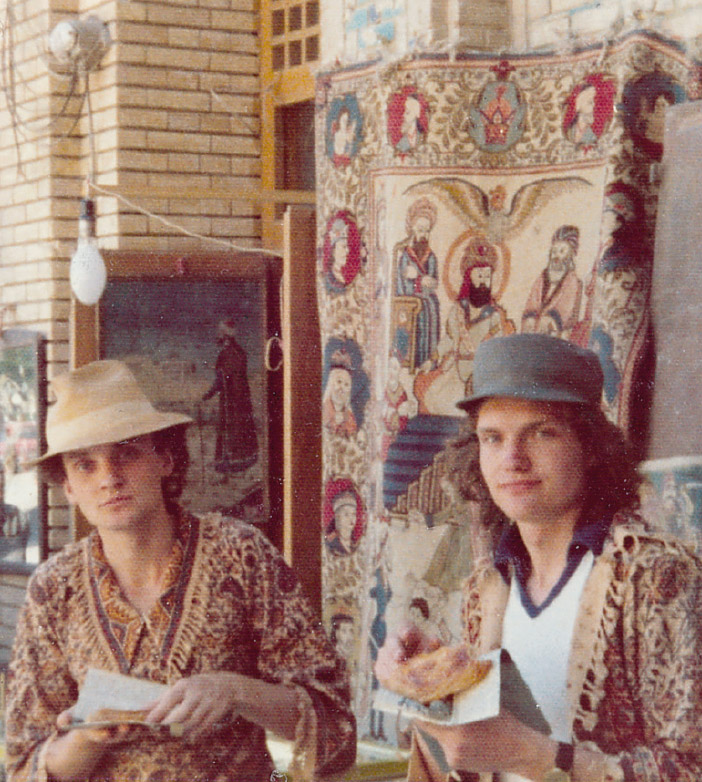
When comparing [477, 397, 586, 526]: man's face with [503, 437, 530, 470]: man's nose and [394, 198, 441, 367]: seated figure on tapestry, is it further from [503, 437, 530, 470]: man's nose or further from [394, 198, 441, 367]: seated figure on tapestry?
[394, 198, 441, 367]: seated figure on tapestry

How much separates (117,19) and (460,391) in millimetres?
3026

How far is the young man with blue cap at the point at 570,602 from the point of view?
2.20 meters

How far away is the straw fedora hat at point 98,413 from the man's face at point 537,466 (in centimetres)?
79

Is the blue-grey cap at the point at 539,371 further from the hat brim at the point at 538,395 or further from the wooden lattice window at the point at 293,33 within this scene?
the wooden lattice window at the point at 293,33

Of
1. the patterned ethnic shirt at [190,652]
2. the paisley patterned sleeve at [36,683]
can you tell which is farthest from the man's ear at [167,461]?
the paisley patterned sleeve at [36,683]

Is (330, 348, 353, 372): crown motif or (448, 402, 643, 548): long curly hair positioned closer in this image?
(448, 402, 643, 548): long curly hair

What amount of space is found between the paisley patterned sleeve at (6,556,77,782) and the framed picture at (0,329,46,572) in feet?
13.4

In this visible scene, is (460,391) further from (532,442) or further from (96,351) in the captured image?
(532,442)

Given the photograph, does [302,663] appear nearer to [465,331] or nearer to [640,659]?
[640,659]

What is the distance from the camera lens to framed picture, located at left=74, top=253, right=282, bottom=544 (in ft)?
18.9

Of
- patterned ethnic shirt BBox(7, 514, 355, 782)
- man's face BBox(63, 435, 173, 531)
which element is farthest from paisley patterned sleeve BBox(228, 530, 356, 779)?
man's face BBox(63, 435, 173, 531)

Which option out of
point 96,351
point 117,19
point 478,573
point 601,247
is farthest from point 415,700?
point 117,19

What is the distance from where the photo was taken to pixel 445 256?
4445 mm

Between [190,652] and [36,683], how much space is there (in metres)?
0.31
